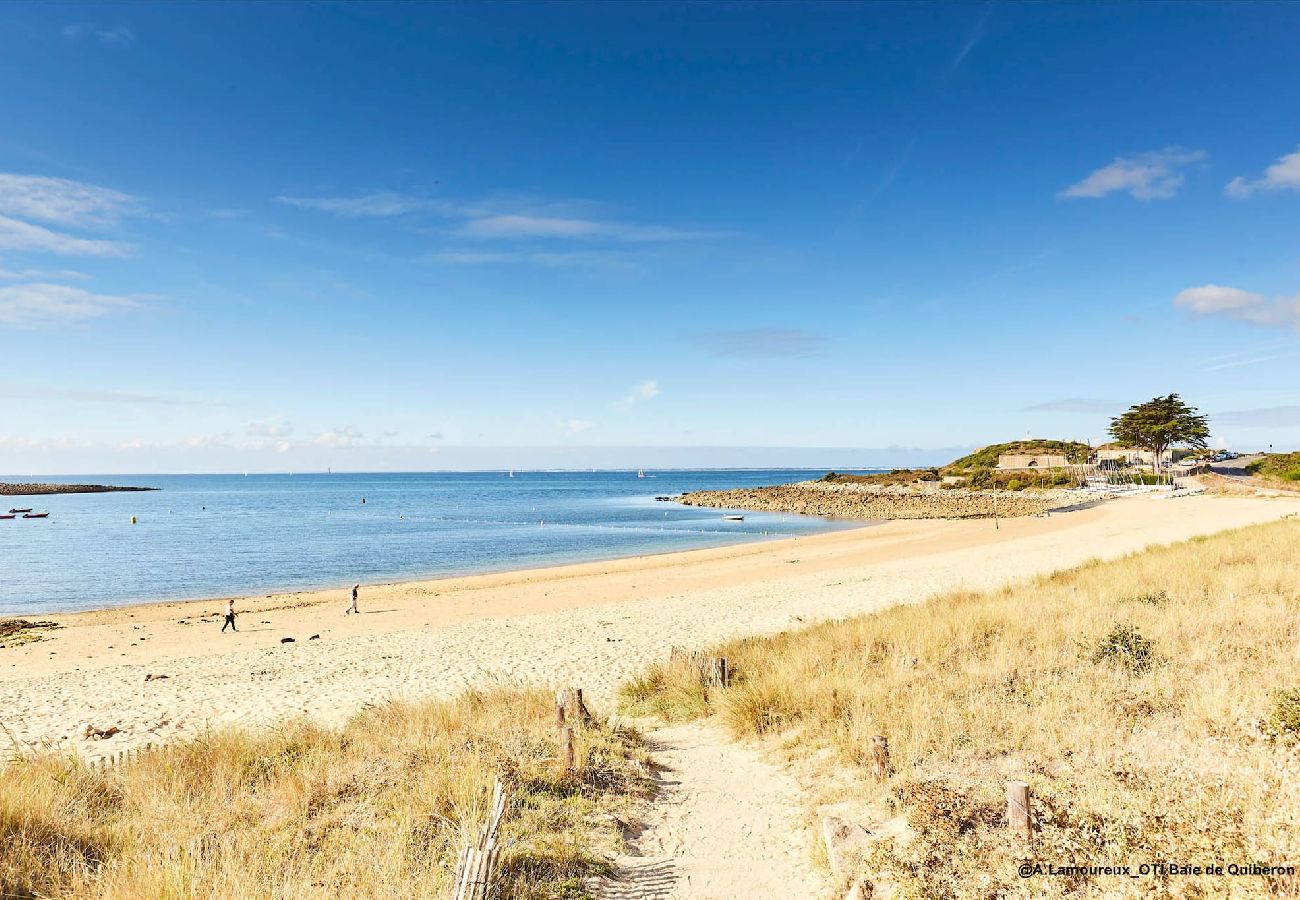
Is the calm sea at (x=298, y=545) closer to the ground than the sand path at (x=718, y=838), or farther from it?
closer to the ground

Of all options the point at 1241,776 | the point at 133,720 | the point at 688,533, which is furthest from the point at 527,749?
the point at 688,533

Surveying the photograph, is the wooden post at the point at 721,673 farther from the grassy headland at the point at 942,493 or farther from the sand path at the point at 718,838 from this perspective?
the grassy headland at the point at 942,493

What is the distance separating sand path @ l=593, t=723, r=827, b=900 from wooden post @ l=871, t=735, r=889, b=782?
877mm

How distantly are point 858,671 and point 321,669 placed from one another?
1289cm

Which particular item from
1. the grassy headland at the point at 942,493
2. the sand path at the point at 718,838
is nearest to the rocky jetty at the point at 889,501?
the grassy headland at the point at 942,493

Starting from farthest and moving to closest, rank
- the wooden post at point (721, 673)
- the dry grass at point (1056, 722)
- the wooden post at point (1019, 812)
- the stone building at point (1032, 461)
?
the stone building at point (1032, 461) → the wooden post at point (721, 673) → the wooden post at point (1019, 812) → the dry grass at point (1056, 722)

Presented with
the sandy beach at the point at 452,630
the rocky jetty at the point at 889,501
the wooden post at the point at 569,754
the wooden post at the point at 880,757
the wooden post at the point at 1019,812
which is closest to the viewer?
the wooden post at the point at 1019,812

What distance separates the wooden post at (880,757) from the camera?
21.6ft

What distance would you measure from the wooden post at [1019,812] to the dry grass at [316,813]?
322cm

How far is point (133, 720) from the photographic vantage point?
12.3 m

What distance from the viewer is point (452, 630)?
822 inches

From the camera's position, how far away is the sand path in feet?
18.1

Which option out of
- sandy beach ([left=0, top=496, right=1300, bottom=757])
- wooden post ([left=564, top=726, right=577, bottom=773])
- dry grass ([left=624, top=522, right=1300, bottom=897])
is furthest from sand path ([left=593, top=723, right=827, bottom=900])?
sandy beach ([left=0, top=496, right=1300, bottom=757])

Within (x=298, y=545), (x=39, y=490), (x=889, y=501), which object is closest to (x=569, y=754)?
(x=298, y=545)
